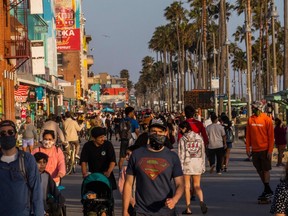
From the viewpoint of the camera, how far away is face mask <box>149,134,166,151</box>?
29.5ft

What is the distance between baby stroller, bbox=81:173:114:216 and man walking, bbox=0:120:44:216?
11.8 feet

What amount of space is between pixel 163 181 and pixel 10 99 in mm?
34875

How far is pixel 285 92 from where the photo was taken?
32.8m

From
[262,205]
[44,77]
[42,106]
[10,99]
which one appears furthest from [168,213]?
[44,77]

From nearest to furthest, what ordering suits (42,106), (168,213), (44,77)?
(168,213) < (42,106) < (44,77)

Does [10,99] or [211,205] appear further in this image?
[10,99]

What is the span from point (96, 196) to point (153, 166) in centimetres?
329

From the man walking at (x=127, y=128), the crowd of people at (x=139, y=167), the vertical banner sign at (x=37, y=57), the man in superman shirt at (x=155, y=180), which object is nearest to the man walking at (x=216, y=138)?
the man walking at (x=127, y=128)

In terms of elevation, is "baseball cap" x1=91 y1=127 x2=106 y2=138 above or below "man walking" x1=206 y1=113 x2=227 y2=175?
above

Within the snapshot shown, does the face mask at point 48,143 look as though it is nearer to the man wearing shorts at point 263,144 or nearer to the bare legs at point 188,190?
the bare legs at point 188,190

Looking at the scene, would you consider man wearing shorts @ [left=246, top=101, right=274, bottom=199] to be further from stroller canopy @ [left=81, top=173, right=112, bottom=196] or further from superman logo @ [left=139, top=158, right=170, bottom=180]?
superman logo @ [left=139, top=158, right=170, bottom=180]

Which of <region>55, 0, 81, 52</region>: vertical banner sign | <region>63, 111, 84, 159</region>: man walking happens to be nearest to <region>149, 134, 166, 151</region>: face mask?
<region>63, 111, 84, 159</region>: man walking

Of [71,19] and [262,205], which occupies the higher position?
[71,19]

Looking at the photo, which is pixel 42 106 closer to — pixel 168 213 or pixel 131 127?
pixel 131 127
